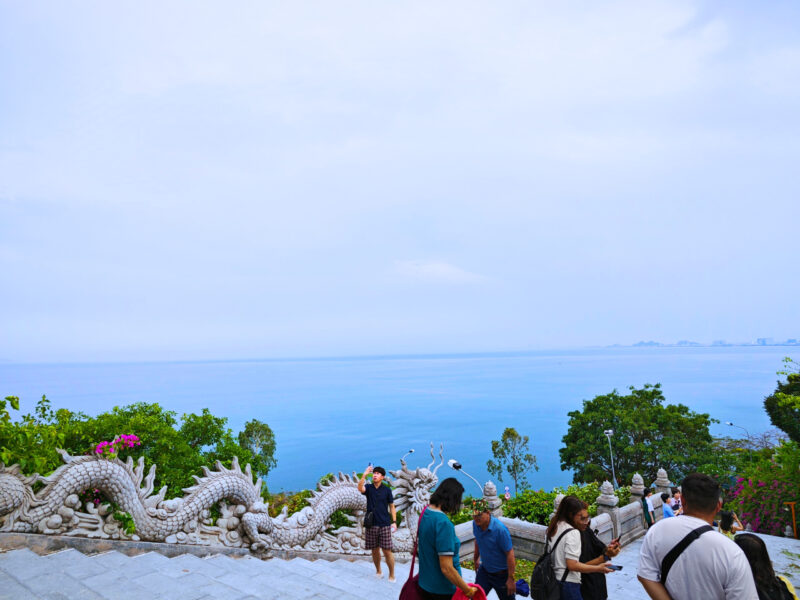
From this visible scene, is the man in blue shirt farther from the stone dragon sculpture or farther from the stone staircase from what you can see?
the stone dragon sculpture

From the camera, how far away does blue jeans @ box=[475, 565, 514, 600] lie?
402cm

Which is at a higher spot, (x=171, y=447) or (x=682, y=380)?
(x=171, y=447)

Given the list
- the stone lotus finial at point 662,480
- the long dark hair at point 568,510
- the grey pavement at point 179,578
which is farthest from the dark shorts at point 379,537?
the stone lotus finial at point 662,480

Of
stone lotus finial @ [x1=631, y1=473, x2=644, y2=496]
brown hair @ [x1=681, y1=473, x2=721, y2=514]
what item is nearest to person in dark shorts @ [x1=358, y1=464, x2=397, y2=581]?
brown hair @ [x1=681, y1=473, x2=721, y2=514]

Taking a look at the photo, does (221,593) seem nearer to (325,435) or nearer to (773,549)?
(773,549)

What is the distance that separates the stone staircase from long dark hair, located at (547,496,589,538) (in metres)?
2.53

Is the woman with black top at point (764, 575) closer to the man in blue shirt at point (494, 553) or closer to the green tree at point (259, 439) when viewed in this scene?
the man in blue shirt at point (494, 553)

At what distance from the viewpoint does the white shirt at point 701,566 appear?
2.21m

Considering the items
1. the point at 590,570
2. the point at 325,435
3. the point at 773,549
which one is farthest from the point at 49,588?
the point at 325,435

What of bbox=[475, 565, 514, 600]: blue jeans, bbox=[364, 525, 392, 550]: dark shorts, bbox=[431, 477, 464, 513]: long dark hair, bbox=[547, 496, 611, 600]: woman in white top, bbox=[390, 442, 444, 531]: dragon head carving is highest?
bbox=[431, 477, 464, 513]: long dark hair

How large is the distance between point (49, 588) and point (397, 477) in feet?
19.7

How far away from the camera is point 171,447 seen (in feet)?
39.3

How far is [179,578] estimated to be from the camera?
4.82 metres

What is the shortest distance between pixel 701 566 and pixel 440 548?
150 centimetres
